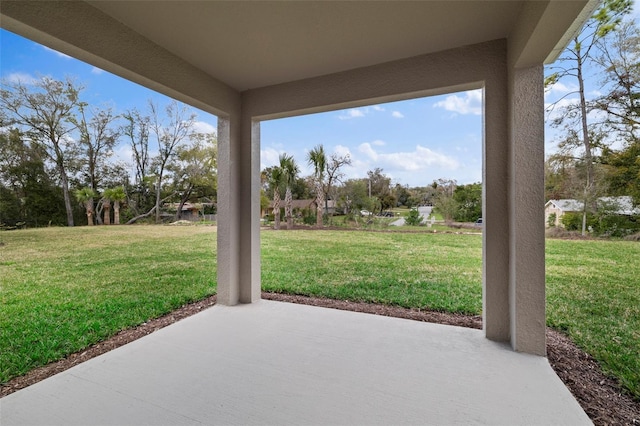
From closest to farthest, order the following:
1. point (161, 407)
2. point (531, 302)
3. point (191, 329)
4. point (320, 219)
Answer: point (161, 407)
point (531, 302)
point (191, 329)
point (320, 219)

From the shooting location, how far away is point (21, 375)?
2.01 meters

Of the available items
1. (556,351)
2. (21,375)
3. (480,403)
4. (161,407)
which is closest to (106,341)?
(21,375)

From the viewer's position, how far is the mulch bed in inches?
64.3

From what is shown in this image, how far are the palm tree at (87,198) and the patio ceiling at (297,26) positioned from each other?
1.40 metres

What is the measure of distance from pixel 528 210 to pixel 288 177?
3.35 metres

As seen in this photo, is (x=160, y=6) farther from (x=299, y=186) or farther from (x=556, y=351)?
(x=556, y=351)

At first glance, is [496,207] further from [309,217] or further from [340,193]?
[309,217]

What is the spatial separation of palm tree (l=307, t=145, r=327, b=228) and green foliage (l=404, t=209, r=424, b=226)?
1.35 m

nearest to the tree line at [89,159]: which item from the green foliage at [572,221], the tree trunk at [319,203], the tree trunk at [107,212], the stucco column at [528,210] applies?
the tree trunk at [107,212]

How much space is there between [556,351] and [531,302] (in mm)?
492

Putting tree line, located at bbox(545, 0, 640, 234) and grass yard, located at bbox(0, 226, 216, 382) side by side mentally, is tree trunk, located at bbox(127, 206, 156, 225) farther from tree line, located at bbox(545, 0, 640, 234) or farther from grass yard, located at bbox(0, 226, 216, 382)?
tree line, located at bbox(545, 0, 640, 234)

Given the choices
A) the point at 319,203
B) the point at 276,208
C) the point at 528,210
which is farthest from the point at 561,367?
the point at 276,208

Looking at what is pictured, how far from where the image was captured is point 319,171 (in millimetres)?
4430

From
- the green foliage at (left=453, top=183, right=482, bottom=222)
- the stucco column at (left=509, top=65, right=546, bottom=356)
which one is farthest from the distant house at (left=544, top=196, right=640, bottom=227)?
the green foliage at (left=453, top=183, right=482, bottom=222)
